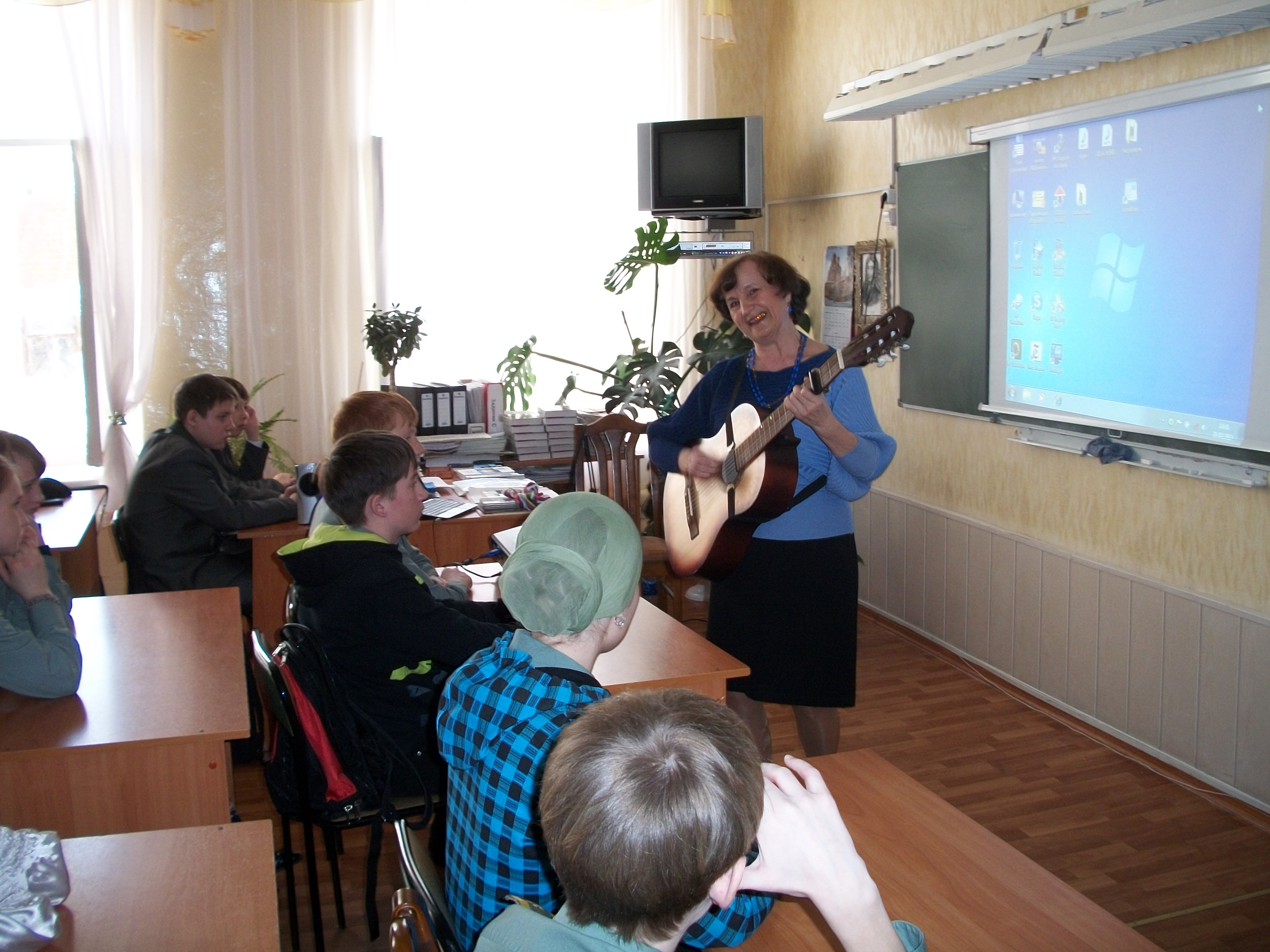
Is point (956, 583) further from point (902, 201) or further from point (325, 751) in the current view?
point (325, 751)

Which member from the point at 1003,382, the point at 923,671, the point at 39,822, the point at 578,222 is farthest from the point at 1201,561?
the point at 578,222

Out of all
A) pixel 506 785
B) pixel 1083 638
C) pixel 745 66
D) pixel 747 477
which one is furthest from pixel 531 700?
pixel 745 66

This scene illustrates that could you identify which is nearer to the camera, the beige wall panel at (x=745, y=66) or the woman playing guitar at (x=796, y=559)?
the woman playing guitar at (x=796, y=559)

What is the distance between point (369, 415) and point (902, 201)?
2.58 metres

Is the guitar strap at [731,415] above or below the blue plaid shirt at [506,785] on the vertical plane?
above

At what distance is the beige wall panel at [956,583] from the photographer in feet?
14.4

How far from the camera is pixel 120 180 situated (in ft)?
16.7

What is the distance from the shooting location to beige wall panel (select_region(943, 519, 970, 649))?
4375 millimetres

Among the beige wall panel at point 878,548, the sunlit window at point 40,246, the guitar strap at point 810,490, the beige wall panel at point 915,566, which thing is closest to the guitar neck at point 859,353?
the guitar strap at point 810,490

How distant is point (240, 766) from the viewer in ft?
12.0

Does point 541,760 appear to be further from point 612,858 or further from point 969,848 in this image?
point 969,848

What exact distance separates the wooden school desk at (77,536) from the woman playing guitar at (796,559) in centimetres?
230

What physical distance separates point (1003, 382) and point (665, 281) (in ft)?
7.81

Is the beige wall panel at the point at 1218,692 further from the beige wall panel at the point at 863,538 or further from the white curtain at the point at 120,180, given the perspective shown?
the white curtain at the point at 120,180
